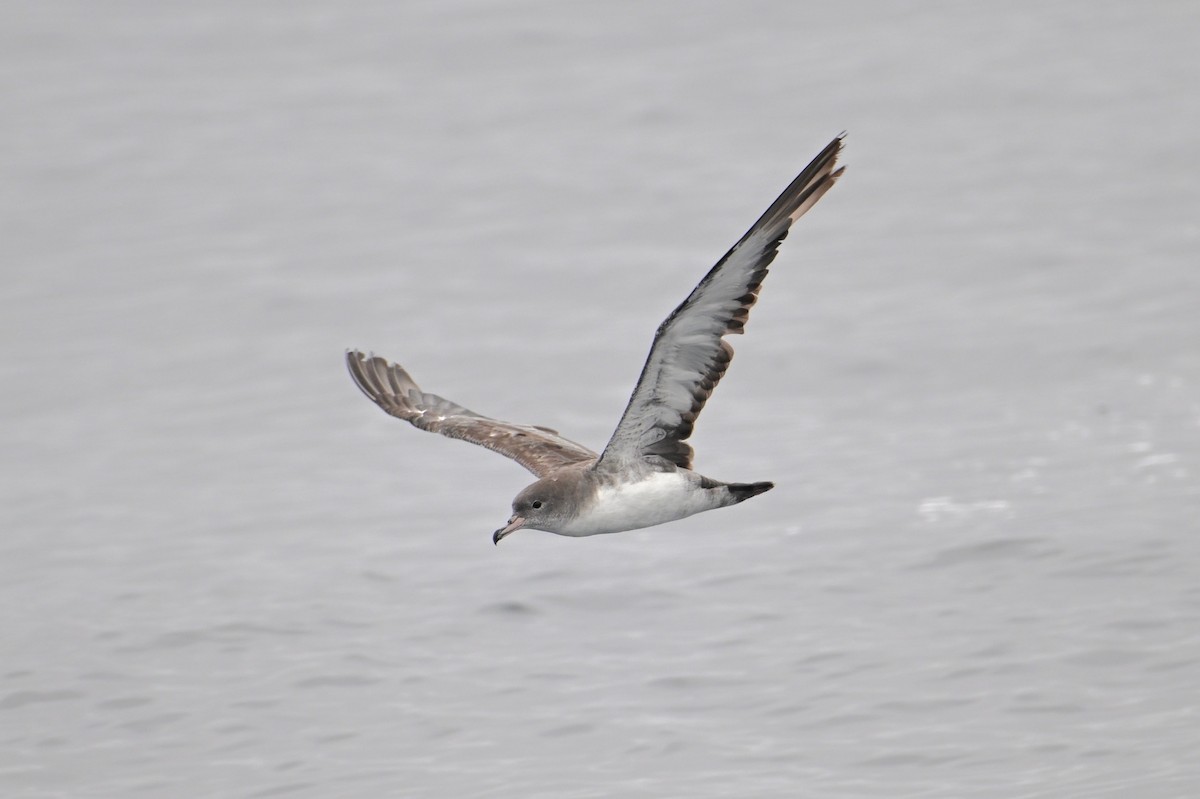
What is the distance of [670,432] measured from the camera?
10.8 m

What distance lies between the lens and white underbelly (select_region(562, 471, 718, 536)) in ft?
35.2

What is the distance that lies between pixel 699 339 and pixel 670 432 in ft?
2.74

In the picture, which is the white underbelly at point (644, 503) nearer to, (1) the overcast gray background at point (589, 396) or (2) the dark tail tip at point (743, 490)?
(2) the dark tail tip at point (743, 490)

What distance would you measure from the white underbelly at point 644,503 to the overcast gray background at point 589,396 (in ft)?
6.69

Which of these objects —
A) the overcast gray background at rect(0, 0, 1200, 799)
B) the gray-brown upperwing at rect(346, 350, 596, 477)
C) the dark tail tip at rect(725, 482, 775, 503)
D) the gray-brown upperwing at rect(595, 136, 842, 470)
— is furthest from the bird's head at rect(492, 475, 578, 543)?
the overcast gray background at rect(0, 0, 1200, 799)

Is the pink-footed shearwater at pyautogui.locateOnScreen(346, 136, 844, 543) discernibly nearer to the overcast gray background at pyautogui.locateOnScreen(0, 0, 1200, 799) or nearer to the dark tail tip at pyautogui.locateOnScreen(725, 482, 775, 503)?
the dark tail tip at pyautogui.locateOnScreen(725, 482, 775, 503)

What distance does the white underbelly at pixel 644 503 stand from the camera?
1072cm

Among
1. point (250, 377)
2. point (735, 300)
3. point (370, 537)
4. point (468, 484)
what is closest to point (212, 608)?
point (370, 537)

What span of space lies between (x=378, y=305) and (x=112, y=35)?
9.11 metres

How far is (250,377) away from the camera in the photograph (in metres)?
19.3

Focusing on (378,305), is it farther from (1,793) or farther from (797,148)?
(1,793)

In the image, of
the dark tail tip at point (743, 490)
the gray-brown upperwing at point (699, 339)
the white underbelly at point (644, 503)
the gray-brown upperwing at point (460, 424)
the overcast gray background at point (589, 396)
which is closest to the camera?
the gray-brown upperwing at point (699, 339)

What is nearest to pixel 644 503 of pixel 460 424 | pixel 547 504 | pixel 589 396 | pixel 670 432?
pixel 670 432

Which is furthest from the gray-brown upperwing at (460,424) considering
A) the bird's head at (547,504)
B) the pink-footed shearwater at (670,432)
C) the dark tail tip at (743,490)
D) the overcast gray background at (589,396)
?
the overcast gray background at (589,396)
